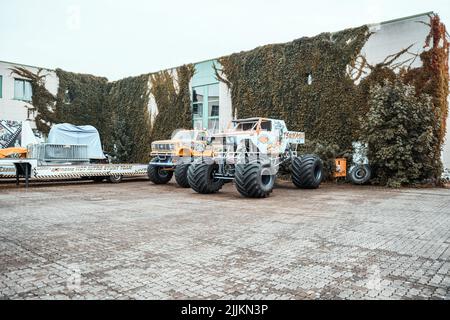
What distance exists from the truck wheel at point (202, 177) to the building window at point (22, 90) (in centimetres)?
1813

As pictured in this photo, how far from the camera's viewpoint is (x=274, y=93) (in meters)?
18.4

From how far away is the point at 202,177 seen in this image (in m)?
10.8

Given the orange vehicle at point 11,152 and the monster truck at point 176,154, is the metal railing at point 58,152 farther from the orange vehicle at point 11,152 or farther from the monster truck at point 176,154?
the monster truck at point 176,154

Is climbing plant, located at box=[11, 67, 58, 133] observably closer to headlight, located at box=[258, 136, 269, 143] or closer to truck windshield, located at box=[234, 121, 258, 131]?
truck windshield, located at box=[234, 121, 258, 131]

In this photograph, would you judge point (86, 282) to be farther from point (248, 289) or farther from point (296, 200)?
point (296, 200)

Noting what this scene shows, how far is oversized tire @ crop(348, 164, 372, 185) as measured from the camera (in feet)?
47.6

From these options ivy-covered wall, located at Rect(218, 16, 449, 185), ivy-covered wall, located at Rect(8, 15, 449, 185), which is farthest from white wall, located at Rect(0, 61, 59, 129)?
ivy-covered wall, located at Rect(218, 16, 449, 185)

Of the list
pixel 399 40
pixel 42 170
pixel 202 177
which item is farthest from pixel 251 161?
pixel 399 40

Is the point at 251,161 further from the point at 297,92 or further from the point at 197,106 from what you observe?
the point at 197,106

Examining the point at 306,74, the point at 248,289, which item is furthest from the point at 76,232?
the point at 306,74

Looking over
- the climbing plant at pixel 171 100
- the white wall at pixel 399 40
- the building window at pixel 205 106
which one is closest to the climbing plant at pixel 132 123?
the climbing plant at pixel 171 100

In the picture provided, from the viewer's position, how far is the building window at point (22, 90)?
23.3m

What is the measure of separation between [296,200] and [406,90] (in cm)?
732

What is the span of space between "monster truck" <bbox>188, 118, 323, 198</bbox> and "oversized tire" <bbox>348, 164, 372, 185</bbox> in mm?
2601
